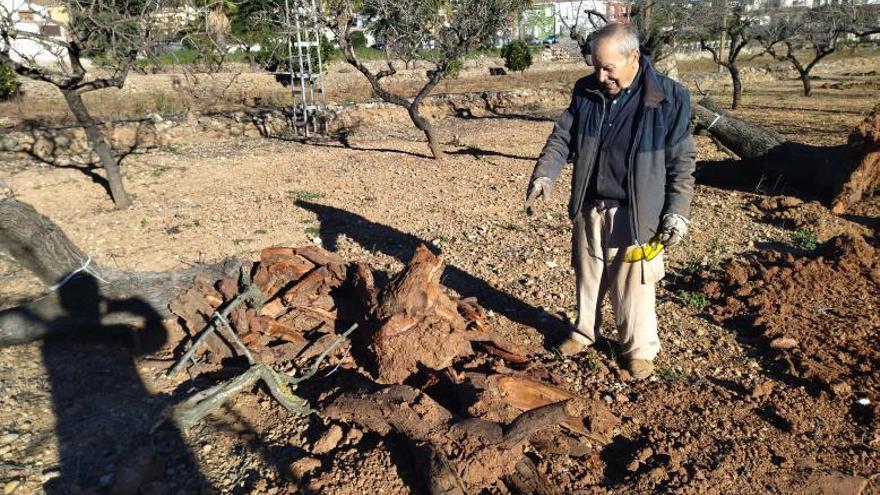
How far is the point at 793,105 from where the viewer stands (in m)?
16.6

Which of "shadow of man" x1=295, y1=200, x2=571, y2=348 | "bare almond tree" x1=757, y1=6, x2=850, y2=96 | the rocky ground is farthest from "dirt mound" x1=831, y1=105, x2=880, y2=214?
"bare almond tree" x1=757, y1=6, x2=850, y2=96

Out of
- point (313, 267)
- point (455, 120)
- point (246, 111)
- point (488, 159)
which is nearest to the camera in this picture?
point (313, 267)

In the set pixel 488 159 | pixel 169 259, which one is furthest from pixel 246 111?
pixel 169 259

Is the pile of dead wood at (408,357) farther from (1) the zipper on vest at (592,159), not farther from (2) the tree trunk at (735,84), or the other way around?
(2) the tree trunk at (735,84)

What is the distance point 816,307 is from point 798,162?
3.86 metres

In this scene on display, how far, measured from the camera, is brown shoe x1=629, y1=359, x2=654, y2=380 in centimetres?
353

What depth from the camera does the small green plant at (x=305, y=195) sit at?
789 centimetres

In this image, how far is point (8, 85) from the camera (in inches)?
579

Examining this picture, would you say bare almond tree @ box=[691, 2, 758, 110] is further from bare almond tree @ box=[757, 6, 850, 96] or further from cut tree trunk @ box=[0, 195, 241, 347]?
cut tree trunk @ box=[0, 195, 241, 347]

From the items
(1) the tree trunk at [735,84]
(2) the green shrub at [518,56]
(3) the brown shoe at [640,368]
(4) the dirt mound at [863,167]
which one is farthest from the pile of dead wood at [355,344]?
(2) the green shrub at [518,56]

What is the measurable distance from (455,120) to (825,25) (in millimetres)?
12129

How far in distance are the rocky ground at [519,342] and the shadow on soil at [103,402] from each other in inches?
0.5

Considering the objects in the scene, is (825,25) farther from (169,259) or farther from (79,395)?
(79,395)

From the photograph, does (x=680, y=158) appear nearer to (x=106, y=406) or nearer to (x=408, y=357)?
(x=408, y=357)
